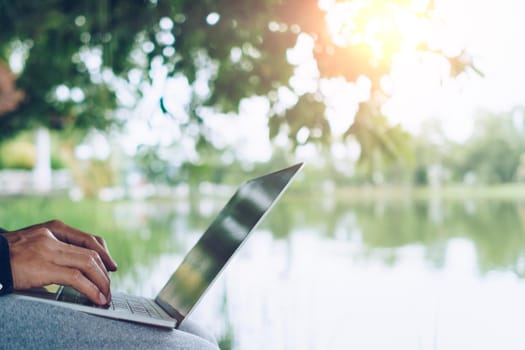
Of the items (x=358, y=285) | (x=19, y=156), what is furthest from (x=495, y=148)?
(x=19, y=156)

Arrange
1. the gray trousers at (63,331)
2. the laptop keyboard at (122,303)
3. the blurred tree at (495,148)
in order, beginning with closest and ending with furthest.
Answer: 1. the gray trousers at (63,331)
2. the laptop keyboard at (122,303)
3. the blurred tree at (495,148)

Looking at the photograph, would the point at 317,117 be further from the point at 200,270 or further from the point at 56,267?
the point at 56,267

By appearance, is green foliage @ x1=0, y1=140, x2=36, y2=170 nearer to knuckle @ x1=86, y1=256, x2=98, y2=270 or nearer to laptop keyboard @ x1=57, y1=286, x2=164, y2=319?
laptop keyboard @ x1=57, y1=286, x2=164, y2=319

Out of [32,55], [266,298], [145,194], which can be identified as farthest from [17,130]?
[145,194]

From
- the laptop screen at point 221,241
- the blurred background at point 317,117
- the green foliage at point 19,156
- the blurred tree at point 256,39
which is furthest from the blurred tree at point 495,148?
the green foliage at point 19,156

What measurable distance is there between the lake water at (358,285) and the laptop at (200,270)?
83 cm

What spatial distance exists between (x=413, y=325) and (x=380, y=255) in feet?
5.20

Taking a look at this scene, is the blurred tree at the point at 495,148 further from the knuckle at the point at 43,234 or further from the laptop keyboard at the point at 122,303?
the knuckle at the point at 43,234

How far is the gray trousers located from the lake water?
1.01 m

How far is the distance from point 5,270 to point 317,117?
1.09 meters

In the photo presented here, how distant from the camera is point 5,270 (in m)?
0.55

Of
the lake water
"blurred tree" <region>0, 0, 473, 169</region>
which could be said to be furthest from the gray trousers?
the lake water

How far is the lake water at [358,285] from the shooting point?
5.46ft

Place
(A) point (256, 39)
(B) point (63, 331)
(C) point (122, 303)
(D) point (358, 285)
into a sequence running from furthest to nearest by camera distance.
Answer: (D) point (358, 285)
(A) point (256, 39)
(C) point (122, 303)
(B) point (63, 331)
